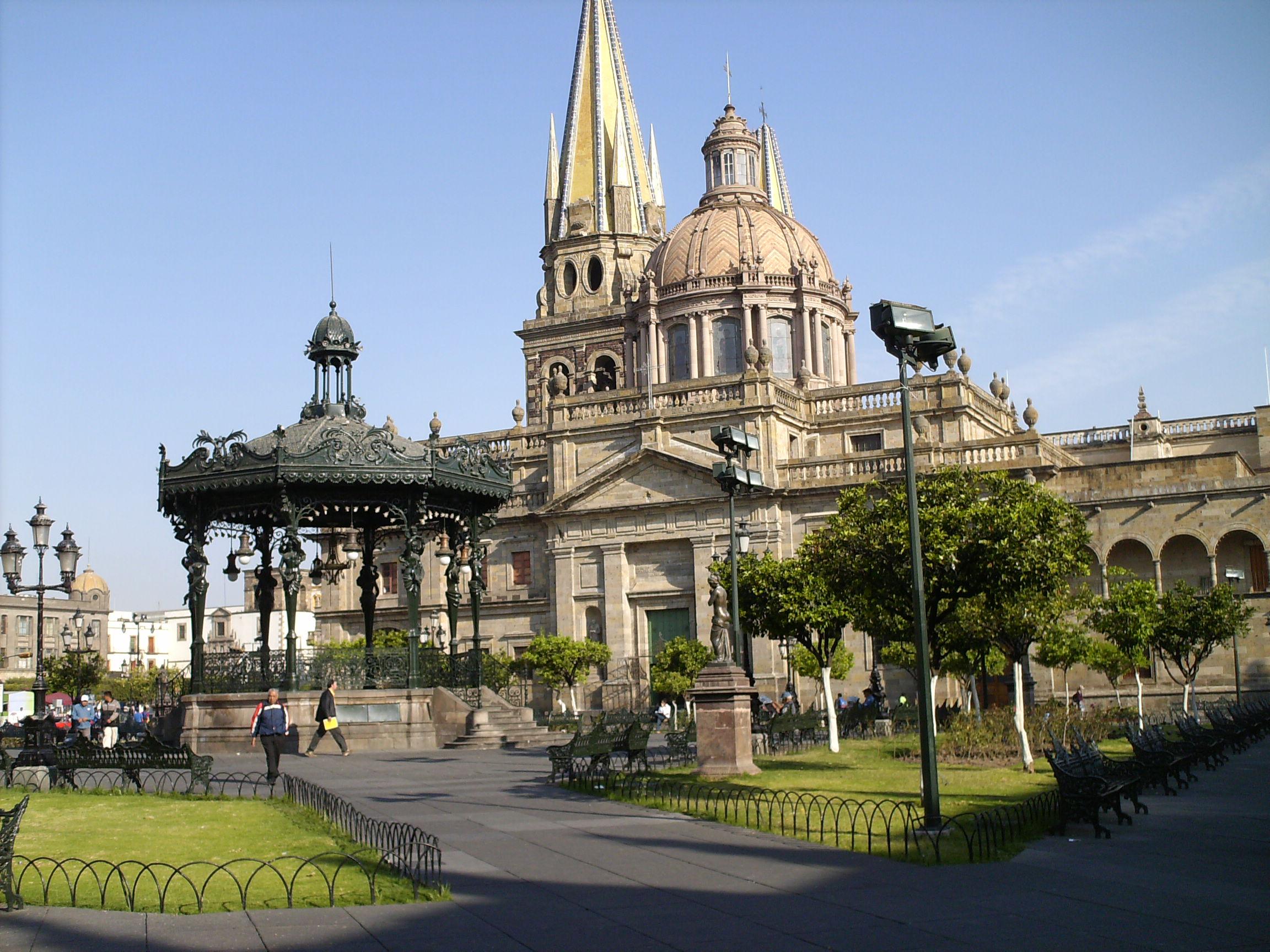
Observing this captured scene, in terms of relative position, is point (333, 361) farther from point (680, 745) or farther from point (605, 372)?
point (605, 372)

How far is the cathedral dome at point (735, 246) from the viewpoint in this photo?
193ft

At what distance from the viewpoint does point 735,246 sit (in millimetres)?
59312

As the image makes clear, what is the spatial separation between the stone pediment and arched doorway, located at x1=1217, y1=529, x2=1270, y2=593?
1588 centimetres

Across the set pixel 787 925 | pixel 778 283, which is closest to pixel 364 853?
Result: pixel 787 925

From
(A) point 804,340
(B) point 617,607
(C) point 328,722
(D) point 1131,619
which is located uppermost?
(A) point 804,340

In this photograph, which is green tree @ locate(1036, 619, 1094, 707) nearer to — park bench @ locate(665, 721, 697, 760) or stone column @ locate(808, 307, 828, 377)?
park bench @ locate(665, 721, 697, 760)

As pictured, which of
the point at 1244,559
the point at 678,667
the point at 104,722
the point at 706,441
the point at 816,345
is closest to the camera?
the point at 104,722

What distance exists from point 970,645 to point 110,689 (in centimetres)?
6650

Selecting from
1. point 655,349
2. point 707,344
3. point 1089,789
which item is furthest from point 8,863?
point 655,349

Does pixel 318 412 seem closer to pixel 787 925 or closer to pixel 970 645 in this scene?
pixel 970 645

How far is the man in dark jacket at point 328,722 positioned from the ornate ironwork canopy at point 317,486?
1654 mm

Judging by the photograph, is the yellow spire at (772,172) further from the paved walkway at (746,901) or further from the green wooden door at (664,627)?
the paved walkway at (746,901)

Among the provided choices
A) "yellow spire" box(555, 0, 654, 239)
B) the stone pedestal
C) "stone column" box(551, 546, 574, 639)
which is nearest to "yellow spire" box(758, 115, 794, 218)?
"yellow spire" box(555, 0, 654, 239)

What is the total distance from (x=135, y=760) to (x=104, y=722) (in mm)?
18924
